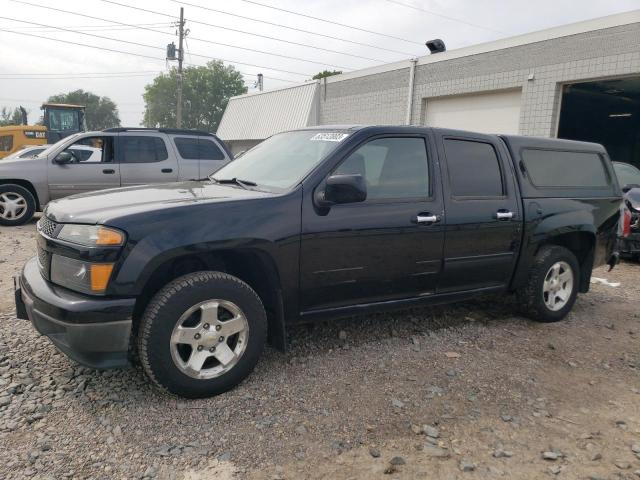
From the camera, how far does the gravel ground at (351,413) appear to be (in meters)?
2.56

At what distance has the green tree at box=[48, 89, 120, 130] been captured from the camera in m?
88.9

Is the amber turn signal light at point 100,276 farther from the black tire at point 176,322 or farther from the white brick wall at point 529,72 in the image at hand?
the white brick wall at point 529,72

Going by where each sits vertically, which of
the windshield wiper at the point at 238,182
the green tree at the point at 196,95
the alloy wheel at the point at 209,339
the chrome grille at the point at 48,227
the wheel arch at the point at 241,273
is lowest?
the alloy wheel at the point at 209,339

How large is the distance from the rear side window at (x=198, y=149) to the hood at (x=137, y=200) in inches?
244

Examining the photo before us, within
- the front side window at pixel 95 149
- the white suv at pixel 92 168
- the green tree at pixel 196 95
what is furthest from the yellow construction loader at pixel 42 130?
the green tree at pixel 196 95

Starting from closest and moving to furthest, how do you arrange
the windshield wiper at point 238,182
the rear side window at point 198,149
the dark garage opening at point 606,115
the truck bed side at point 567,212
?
the windshield wiper at point 238,182, the truck bed side at point 567,212, the rear side window at point 198,149, the dark garage opening at point 606,115

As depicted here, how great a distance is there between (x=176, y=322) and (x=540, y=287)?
3352mm

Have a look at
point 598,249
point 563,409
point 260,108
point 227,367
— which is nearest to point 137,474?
point 227,367

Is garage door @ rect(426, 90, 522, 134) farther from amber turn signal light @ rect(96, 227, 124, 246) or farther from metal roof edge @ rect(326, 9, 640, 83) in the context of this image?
amber turn signal light @ rect(96, 227, 124, 246)

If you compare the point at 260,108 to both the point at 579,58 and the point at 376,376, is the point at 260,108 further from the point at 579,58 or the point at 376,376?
the point at 376,376

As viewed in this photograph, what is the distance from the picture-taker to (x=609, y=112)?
2253 centimetres

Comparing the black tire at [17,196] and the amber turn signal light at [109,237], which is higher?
the amber turn signal light at [109,237]

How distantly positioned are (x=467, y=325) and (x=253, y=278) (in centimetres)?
226

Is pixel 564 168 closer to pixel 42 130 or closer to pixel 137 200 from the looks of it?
pixel 137 200
